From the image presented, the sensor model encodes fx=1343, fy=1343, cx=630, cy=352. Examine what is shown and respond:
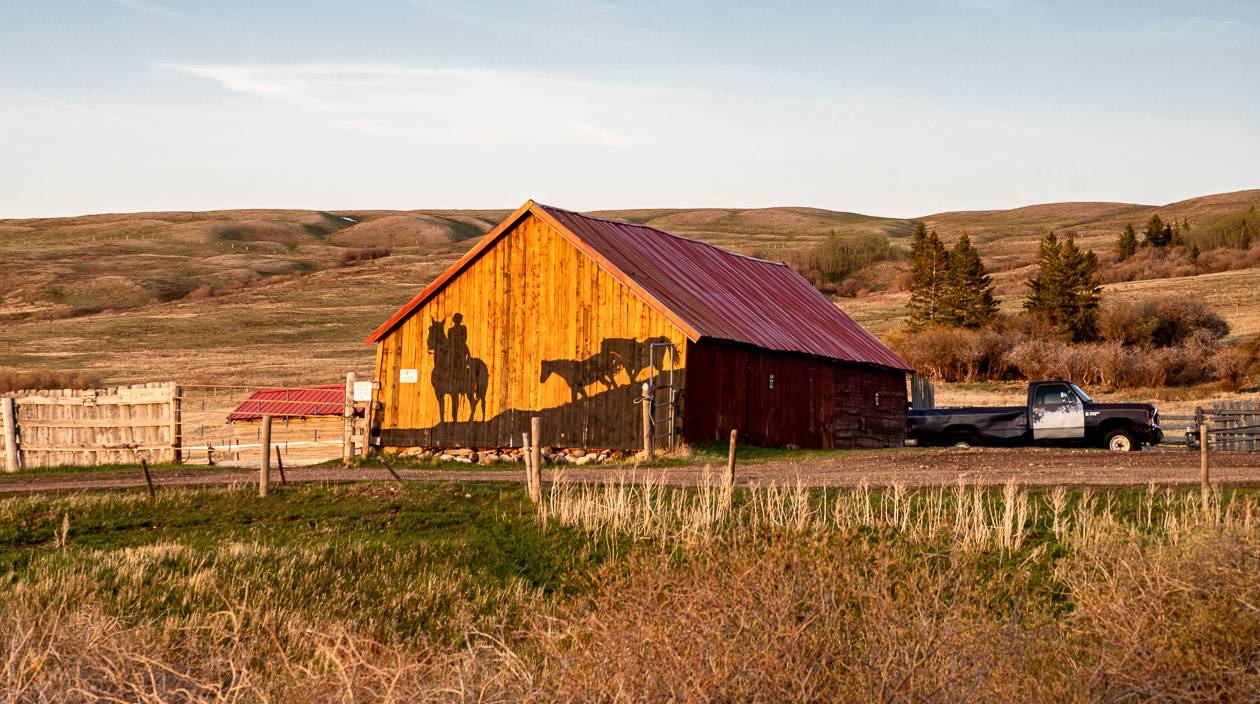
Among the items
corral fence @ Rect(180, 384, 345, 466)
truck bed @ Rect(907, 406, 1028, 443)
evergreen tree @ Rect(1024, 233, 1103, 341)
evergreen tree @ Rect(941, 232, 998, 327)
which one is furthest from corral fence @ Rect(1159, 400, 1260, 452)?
evergreen tree @ Rect(941, 232, 998, 327)

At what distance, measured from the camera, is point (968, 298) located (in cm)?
6694

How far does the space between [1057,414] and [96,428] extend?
22033mm

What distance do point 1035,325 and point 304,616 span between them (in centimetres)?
5453

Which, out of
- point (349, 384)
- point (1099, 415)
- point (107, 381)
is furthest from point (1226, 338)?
point (107, 381)

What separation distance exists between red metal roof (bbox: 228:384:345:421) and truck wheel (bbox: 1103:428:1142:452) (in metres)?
18.5

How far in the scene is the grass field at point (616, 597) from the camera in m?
7.82

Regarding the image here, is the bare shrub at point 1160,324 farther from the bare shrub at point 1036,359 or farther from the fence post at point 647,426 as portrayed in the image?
the fence post at point 647,426

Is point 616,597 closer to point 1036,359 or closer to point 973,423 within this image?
point 973,423

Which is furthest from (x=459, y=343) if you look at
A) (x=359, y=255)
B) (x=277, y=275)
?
(x=359, y=255)

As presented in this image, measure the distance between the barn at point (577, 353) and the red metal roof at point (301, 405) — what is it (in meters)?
2.95

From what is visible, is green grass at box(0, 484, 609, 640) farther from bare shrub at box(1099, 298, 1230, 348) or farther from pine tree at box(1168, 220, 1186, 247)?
pine tree at box(1168, 220, 1186, 247)

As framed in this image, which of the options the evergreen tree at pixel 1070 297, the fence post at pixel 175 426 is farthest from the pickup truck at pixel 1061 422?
the evergreen tree at pixel 1070 297

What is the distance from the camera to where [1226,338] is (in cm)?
5825

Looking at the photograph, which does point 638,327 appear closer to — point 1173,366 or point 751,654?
point 751,654
